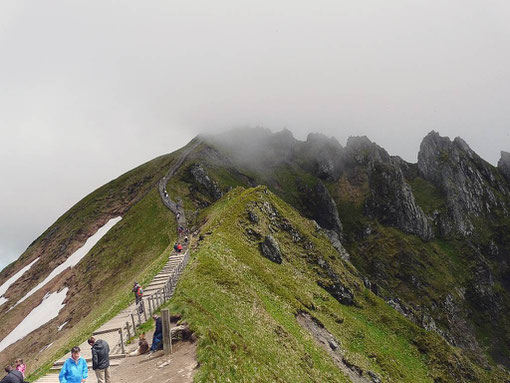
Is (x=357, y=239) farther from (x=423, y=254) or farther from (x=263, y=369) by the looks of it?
(x=263, y=369)

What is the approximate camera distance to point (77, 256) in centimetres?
8894

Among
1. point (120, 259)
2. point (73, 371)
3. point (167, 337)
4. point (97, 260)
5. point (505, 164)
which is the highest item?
point (97, 260)

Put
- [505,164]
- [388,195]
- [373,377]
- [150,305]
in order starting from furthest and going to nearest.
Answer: [505,164] → [388,195] → [373,377] → [150,305]

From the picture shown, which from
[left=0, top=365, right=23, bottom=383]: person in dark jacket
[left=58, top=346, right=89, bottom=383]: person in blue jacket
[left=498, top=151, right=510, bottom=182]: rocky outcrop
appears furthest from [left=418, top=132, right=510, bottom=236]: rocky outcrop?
[left=0, top=365, right=23, bottom=383]: person in dark jacket

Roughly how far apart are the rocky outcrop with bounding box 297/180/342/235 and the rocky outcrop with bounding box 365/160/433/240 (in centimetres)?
1685

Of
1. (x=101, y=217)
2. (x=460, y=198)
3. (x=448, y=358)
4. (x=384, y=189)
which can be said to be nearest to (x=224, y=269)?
(x=448, y=358)

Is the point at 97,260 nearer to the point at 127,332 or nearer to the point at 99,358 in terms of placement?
the point at 127,332

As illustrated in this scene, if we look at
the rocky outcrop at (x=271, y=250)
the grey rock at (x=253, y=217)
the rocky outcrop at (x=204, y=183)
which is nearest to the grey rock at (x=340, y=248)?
the grey rock at (x=253, y=217)

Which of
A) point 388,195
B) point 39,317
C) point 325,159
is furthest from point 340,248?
point 325,159

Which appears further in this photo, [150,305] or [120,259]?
[120,259]

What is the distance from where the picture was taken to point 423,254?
149 metres

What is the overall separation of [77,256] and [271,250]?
5914 centimetres

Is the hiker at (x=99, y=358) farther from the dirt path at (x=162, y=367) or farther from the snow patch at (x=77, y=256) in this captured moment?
the snow patch at (x=77, y=256)

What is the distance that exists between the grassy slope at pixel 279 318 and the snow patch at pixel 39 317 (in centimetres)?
3765
